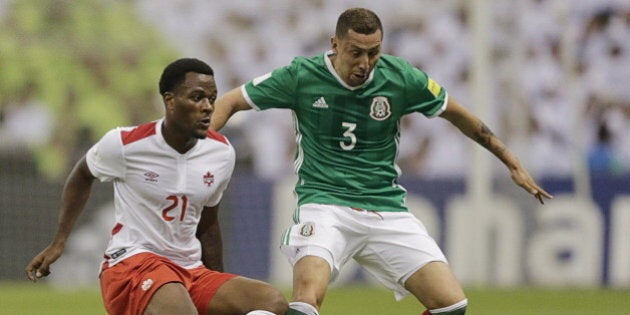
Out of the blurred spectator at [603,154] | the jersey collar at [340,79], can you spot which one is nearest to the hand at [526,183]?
the jersey collar at [340,79]

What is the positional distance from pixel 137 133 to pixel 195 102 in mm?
438

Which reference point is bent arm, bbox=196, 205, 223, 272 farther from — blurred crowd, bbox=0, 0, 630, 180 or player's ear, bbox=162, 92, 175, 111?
blurred crowd, bbox=0, 0, 630, 180

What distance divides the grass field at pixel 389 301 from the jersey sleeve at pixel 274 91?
445cm

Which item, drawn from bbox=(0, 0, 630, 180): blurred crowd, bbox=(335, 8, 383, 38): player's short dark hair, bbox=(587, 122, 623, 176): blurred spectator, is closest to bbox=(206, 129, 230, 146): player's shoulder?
bbox=(335, 8, 383, 38): player's short dark hair

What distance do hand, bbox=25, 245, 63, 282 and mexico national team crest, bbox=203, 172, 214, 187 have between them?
2.76 feet

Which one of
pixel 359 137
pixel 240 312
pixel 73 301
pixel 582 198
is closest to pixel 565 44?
pixel 582 198

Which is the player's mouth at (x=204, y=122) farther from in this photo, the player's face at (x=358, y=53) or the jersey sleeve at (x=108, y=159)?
the player's face at (x=358, y=53)

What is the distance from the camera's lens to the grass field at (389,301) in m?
12.0

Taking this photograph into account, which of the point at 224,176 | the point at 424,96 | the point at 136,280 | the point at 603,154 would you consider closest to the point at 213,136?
the point at 224,176

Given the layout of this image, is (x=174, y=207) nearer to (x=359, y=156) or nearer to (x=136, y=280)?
(x=136, y=280)

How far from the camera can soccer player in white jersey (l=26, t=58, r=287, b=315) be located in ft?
22.4

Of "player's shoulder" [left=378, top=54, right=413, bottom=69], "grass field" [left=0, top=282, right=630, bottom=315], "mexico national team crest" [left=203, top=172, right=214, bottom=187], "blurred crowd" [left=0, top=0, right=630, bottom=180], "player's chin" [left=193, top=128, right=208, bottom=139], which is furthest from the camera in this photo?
"blurred crowd" [left=0, top=0, right=630, bottom=180]

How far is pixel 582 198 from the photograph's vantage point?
559 inches

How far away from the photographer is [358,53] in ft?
23.8
